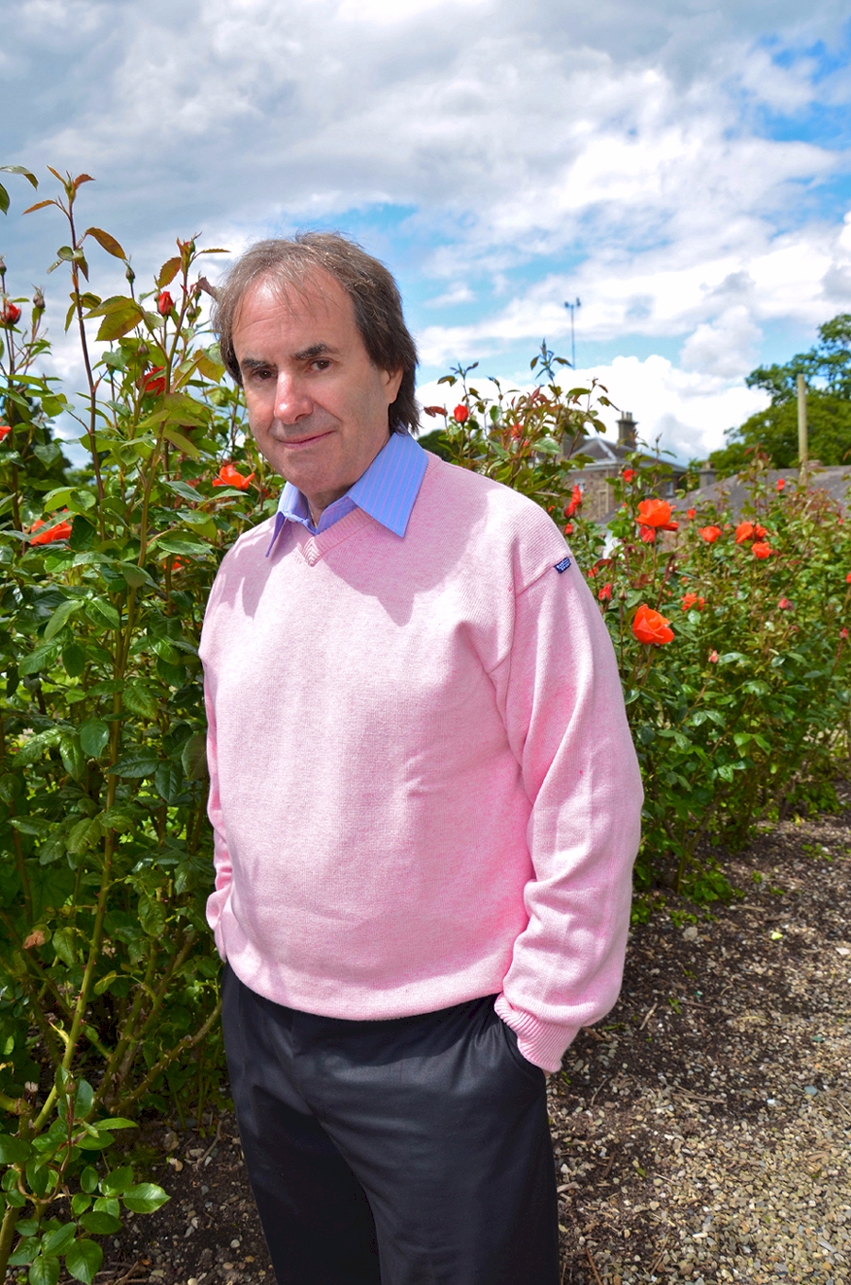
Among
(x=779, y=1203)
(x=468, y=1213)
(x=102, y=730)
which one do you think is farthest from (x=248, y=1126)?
(x=779, y=1203)

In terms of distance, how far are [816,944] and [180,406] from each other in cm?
340

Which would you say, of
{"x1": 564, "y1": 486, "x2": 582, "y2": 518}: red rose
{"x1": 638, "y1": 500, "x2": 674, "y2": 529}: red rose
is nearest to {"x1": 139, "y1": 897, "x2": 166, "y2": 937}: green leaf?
{"x1": 638, "y1": 500, "x2": 674, "y2": 529}: red rose

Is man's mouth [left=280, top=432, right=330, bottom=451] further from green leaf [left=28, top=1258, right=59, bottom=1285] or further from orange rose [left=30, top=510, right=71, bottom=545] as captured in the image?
green leaf [left=28, top=1258, right=59, bottom=1285]

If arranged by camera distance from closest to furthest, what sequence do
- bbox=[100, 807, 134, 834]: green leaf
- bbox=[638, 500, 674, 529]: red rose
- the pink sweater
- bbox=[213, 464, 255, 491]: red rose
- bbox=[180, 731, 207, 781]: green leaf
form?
the pink sweater → bbox=[100, 807, 134, 834]: green leaf → bbox=[180, 731, 207, 781]: green leaf → bbox=[213, 464, 255, 491]: red rose → bbox=[638, 500, 674, 529]: red rose

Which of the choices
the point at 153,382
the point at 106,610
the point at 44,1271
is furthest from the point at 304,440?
the point at 44,1271

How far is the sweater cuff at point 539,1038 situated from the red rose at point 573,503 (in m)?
1.92

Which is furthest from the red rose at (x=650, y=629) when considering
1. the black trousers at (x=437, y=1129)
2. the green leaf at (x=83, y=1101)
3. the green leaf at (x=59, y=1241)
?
the green leaf at (x=59, y=1241)

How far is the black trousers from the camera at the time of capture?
1367 millimetres

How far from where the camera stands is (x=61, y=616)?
4.69 ft

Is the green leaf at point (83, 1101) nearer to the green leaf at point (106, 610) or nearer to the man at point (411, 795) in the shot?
the man at point (411, 795)

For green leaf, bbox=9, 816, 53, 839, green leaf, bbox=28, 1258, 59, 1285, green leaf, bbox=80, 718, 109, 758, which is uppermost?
green leaf, bbox=80, 718, 109, 758

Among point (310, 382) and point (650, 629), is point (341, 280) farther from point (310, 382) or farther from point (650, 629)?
point (650, 629)

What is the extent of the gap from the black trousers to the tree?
155 ft

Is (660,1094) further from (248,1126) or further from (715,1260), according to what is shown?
(248,1126)
